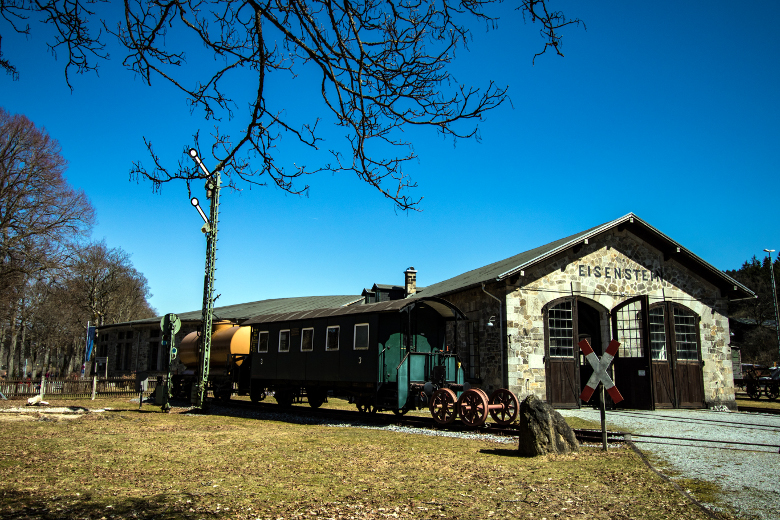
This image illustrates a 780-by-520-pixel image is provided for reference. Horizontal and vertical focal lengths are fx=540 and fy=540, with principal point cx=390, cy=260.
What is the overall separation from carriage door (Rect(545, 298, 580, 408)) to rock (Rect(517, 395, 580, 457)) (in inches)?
351

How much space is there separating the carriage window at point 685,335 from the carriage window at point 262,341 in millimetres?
14179

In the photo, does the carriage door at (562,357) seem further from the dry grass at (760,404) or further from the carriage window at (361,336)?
the dry grass at (760,404)

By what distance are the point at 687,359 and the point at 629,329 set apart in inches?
98.8

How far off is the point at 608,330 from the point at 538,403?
449 inches

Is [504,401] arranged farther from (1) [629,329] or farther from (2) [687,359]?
(2) [687,359]

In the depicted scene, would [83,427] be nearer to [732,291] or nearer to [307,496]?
[307,496]

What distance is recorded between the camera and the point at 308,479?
669 centimetres

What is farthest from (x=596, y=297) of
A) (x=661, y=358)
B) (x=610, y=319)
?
(x=661, y=358)

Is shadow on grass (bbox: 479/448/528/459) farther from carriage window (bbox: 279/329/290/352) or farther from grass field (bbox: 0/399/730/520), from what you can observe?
carriage window (bbox: 279/329/290/352)

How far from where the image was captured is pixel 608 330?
740 inches

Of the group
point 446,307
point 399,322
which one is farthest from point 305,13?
point 446,307

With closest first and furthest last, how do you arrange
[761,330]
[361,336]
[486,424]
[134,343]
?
[486,424] < [361,336] < [134,343] < [761,330]

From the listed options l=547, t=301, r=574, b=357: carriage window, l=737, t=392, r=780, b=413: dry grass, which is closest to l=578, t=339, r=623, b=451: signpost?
l=547, t=301, r=574, b=357: carriage window

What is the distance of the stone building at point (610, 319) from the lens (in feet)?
56.9
